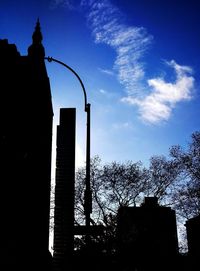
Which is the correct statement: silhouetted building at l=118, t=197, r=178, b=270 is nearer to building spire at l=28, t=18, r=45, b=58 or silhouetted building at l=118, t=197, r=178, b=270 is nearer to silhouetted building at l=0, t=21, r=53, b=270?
silhouetted building at l=0, t=21, r=53, b=270

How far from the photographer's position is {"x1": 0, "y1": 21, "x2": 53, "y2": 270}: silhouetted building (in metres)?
18.7

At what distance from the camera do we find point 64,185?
77.0 ft

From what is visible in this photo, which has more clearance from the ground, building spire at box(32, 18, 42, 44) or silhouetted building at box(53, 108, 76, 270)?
building spire at box(32, 18, 42, 44)

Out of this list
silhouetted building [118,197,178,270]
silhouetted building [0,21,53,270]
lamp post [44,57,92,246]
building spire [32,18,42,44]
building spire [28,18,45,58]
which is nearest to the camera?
lamp post [44,57,92,246]

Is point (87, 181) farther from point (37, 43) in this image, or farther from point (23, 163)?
point (37, 43)

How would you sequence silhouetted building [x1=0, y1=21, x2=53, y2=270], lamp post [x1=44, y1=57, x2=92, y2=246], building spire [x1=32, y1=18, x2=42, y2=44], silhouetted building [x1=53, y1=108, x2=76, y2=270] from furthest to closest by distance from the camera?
1. building spire [x1=32, y1=18, x2=42, y2=44]
2. silhouetted building [x1=53, y1=108, x2=76, y2=270]
3. silhouetted building [x1=0, y1=21, x2=53, y2=270]
4. lamp post [x1=44, y1=57, x2=92, y2=246]

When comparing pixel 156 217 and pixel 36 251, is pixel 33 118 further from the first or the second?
pixel 156 217

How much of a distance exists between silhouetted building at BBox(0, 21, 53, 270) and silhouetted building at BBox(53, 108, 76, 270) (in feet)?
6.01

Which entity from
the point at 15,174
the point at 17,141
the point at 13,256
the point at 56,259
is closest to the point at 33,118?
the point at 17,141

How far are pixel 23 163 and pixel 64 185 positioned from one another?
3.97 metres

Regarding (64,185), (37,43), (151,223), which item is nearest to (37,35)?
(37,43)

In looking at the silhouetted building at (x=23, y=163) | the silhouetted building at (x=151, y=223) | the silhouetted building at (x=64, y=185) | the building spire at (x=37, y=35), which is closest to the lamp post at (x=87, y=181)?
the silhouetted building at (x=23, y=163)

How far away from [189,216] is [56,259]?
2618cm

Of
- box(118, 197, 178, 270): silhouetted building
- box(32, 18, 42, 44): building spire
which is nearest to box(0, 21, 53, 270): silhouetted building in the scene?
box(32, 18, 42, 44): building spire
